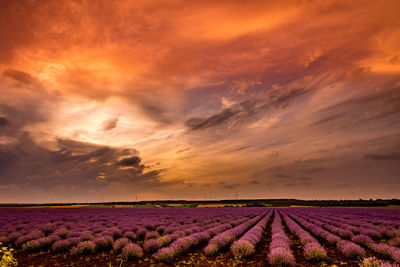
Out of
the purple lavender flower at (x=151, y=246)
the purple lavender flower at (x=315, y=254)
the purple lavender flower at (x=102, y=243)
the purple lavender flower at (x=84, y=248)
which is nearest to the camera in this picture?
the purple lavender flower at (x=315, y=254)

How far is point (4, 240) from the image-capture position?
10.8 meters

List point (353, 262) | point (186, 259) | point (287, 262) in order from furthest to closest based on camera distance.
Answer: point (186, 259) < point (353, 262) < point (287, 262)

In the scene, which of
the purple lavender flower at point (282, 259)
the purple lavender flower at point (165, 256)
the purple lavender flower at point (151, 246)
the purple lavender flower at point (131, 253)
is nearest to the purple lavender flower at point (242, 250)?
the purple lavender flower at point (282, 259)

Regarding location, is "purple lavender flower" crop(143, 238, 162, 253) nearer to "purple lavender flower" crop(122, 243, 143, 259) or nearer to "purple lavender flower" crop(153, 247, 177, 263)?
"purple lavender flower" crop(122, 243, 143, 259)

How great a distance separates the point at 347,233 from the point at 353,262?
5.83 metres

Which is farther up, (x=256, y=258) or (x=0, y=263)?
(x=0, y=263)

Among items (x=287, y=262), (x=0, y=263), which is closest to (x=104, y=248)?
(x=0, y=263)

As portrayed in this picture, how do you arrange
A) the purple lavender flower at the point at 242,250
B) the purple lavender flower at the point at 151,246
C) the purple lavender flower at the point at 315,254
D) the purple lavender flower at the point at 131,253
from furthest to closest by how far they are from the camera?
the purple lavender flower at the point at 151,246 < the purple lavender flower at the point at 131,253 < the purple lavender flower at the point at 242,250 < the purple lavender flower at the point at 315,254

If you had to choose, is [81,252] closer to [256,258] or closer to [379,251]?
[256,258]

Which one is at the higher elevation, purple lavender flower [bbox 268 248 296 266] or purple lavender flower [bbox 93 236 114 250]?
purple lavender flower [bbox 268 248 296 266]

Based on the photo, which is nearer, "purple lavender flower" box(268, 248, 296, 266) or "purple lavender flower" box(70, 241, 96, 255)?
"purple lavender flower" box(268, 248, 296, 266)

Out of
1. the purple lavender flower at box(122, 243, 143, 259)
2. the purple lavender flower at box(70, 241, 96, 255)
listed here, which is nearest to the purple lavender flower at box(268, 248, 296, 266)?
the purple lavender flower at box(122, 243, 143, 259)

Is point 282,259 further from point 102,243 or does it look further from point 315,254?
point 102,243

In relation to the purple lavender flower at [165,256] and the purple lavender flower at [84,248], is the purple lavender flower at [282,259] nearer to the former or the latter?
the purple lavender flower at [165,256]
